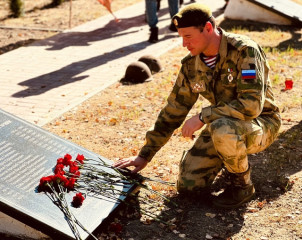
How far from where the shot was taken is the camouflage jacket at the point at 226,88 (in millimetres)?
3469

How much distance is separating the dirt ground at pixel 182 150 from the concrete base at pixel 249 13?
859 millimetres

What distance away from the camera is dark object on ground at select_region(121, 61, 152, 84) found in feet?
23.1

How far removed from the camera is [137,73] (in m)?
7.05

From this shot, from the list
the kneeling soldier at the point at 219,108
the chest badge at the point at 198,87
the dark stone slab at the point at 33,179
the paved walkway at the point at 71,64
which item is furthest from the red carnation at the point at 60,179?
the paved walkway at the point at 71,64

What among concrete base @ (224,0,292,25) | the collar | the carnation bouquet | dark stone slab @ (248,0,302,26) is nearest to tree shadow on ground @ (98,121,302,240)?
the carnation bouquet

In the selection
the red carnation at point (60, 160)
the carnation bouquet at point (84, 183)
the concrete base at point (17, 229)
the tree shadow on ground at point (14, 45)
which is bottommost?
the tree shadow on ground at point (14, 45)

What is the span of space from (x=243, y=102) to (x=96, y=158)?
4.18ft

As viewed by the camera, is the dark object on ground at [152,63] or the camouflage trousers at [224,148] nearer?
the camouflage trousers at [224,148]

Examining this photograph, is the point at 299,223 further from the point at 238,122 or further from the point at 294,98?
the point at 294,98

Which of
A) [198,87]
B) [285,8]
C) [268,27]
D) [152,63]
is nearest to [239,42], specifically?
[198,87]

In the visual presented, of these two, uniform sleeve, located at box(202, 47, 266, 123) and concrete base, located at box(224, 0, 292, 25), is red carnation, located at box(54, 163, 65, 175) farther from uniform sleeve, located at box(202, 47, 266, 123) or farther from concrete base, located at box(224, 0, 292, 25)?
concrete base, located at box(224, 0, 292, 25)

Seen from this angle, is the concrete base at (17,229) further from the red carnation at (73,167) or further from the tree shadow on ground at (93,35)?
the tree shadow on ground at (93,35)

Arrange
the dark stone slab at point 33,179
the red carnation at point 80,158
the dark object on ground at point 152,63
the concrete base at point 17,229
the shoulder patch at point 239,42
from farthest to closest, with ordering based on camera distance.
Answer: the dark object on ground at point 152,63 < the red carnation at point 80,158 < the shoulder patch at point 239,42 < the concrete base at point 17,229 < the dark stone slab at point 33,179

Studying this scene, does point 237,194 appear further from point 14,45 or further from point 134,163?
point 14,45
